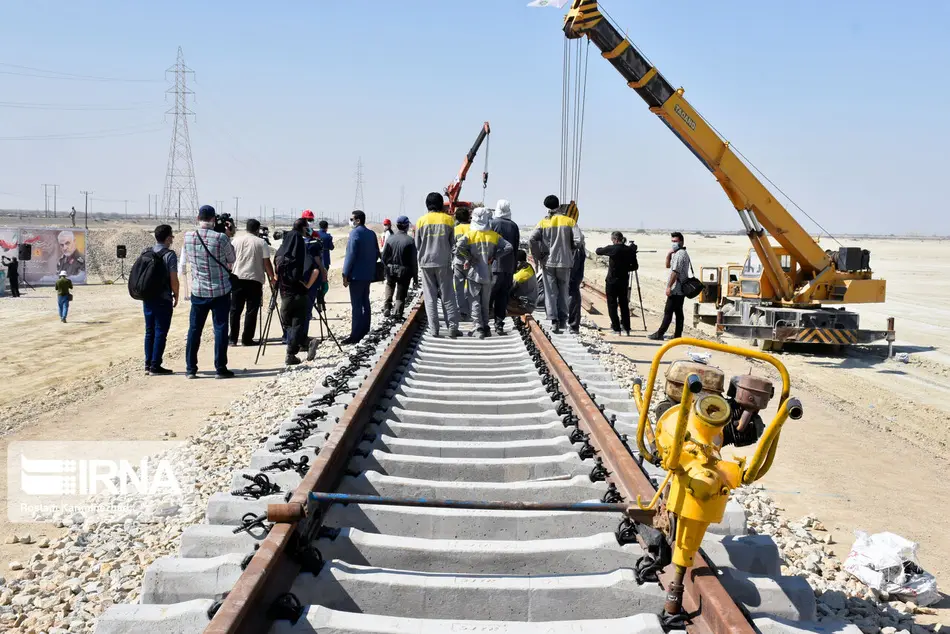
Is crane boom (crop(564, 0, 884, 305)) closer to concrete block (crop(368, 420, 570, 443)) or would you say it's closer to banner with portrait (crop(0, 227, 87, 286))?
concrete block (crop(368, 420, 570, 443))

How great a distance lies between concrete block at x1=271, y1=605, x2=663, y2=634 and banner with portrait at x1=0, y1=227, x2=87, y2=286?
30.6 meters

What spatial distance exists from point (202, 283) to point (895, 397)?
9.89 metres

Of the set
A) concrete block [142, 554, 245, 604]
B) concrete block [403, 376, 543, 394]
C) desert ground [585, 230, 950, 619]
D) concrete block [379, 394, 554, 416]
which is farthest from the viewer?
concrete block [403, 376, 543, 394]

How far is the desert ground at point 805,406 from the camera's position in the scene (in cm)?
568

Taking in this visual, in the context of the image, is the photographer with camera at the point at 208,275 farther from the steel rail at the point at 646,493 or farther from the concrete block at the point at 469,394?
the steel rail at the point at 646,493

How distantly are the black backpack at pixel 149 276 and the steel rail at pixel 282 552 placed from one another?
5.19 meters

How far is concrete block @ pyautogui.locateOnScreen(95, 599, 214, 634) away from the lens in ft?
8.99

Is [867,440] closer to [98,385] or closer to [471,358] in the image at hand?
[471,358]

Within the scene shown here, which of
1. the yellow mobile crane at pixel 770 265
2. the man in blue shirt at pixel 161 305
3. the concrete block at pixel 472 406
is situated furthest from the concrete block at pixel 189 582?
the yellow mobile crane at pixel 770 265

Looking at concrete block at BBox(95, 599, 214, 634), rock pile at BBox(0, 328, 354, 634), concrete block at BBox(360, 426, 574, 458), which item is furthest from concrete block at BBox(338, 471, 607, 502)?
concrete block at BBox(95, 599, 214, 634)

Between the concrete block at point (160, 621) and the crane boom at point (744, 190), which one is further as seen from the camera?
the crane boom at point (744, 190)

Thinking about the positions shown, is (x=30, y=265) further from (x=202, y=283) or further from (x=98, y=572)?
(x=98, y=572)

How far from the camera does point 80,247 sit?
102 feet

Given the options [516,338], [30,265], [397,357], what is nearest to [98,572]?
[397,357]
